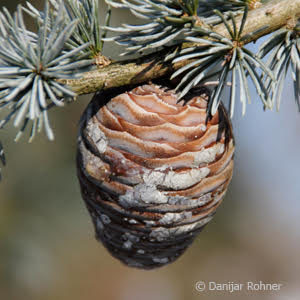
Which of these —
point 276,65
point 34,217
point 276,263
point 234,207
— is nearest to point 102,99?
point 276,65

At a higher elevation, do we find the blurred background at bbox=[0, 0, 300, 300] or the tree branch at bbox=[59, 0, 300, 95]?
the tree branch at bbox=[59, 0, 300, 95]

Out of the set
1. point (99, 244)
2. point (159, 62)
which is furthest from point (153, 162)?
point (99, 244)

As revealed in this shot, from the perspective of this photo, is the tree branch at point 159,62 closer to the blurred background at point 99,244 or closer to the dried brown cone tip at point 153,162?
the dried brown cone tip at point 153,162

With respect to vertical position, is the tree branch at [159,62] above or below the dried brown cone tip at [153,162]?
above

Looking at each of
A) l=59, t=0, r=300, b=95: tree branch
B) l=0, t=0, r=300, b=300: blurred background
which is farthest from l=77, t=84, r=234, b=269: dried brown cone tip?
l=0, t=0, r=300, b=300: blurred background

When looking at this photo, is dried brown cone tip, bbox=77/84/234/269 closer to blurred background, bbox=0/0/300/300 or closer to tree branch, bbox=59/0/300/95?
tree branch, bbox=59/0/300/95

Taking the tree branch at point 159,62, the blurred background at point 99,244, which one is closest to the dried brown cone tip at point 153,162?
the tree branch at point 159,62

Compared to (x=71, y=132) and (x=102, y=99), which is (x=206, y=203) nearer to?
(x=102, y=99)
